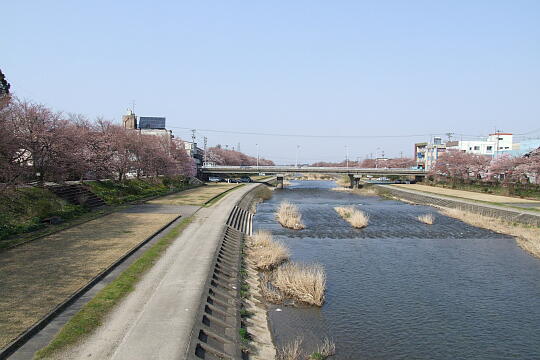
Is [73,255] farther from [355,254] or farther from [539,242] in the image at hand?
[539,242]

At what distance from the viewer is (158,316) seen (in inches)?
540

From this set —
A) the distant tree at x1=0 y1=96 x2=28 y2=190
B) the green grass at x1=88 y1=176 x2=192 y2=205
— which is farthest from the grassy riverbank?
the distant tree at x1=0 y1=96 x2=28 y2=190

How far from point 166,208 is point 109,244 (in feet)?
66.8

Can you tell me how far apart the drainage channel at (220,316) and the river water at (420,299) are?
199cm

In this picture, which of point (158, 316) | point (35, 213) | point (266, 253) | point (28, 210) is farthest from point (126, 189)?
point (158, 316)

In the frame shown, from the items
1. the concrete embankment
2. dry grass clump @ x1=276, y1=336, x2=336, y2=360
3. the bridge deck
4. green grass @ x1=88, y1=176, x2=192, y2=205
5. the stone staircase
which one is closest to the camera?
dry grass clump @ x1=276, y1=336, x2=336, y2=360

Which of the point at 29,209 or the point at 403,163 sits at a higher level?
the point at 403,163

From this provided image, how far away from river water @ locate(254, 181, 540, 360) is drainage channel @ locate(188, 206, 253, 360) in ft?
6.52

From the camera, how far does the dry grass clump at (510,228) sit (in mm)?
32656

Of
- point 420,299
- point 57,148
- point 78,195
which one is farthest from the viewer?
point 78,195

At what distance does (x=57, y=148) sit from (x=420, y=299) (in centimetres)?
2931

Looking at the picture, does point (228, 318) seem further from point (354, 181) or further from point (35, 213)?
point (354, 181)

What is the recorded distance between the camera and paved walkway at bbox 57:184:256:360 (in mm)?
11203

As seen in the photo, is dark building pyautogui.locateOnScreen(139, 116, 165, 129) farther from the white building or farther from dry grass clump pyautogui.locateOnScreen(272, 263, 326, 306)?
dry grass clump pyautogui.locateOnScreen(272, 263, 326, 306)
